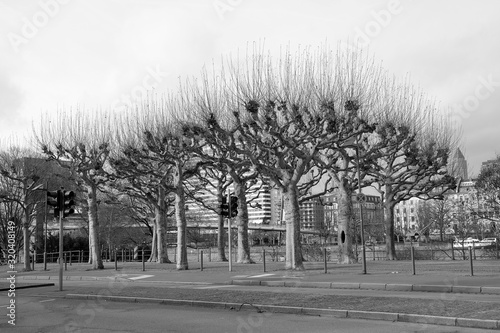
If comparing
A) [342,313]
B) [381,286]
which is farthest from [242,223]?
[342,313]

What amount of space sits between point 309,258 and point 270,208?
10307cm

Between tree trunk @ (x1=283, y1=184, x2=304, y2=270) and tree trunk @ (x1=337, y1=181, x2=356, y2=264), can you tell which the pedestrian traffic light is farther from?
tree trunk @ (x1=337, y1=181, x2=356, y2=264)

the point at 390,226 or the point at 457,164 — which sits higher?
the point at 457,164

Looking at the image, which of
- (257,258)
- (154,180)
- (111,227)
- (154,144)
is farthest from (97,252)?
(111,227)

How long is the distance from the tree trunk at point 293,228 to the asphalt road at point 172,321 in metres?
12.2

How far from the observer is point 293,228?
25.7 metres

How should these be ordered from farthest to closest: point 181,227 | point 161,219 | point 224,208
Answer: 1. point 161,219
2. point 181,227
3. point 224,208

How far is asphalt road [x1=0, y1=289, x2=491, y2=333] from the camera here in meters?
10.2

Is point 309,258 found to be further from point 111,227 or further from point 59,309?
point 111,227

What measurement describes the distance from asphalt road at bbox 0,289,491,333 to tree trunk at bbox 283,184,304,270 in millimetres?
12220

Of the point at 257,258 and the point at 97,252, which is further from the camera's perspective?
the point at 257,258

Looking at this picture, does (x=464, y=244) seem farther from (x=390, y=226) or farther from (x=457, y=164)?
(x=390, y=226)

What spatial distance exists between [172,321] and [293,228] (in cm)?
1473

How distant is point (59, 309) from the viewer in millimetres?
14078
